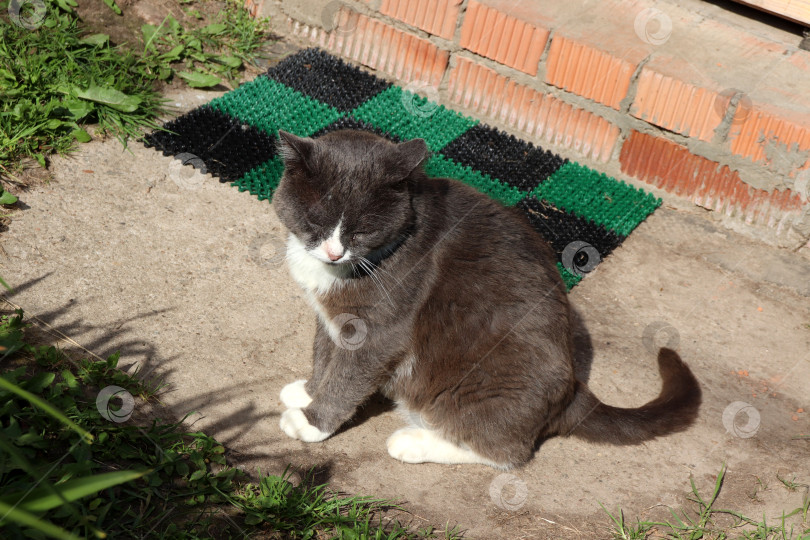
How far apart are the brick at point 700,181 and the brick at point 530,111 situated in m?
0.15

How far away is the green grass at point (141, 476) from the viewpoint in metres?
2.04

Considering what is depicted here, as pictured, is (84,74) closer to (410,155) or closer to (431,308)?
(410,155)

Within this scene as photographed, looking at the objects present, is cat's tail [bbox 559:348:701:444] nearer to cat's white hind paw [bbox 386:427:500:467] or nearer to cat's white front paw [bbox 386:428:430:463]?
cat's white hind paw [bbox 386:427:500:467]

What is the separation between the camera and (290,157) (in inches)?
93.5

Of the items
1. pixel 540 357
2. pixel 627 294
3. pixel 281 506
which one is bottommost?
pixel 281 506

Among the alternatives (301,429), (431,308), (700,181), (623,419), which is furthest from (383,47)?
(623,419)

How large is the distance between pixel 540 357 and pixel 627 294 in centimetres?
118

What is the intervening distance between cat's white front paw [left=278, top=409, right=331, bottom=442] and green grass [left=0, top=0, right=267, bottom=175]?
5.99ft

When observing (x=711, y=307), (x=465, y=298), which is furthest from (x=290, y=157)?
(x=711, y=307)

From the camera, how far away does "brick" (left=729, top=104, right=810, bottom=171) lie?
3545 millimetres

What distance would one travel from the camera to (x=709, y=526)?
2.54m

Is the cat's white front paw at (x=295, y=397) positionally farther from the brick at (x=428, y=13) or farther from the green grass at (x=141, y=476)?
the brick at (x=428, y=13)

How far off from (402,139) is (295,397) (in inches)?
67.1

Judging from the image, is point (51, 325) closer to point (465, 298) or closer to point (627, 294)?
point (465, 298)
